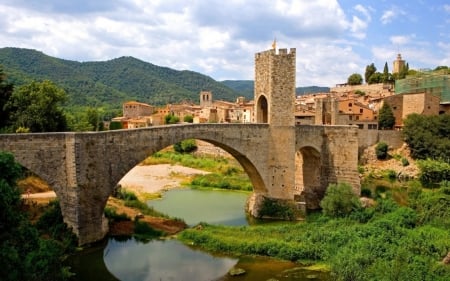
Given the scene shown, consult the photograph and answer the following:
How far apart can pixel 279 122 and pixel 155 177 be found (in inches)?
635

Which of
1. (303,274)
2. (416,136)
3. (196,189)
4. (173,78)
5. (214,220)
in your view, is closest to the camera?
(303,274)

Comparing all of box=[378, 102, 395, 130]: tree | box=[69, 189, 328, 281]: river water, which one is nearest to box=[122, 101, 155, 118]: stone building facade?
box=[378, 102, 395, 130]: tree

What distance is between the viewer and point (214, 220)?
1947 cm

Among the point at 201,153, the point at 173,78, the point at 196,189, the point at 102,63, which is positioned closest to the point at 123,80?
the point at 102,63

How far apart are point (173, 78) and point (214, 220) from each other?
140308 millimetres

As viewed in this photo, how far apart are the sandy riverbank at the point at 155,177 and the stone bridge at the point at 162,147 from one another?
394 inches

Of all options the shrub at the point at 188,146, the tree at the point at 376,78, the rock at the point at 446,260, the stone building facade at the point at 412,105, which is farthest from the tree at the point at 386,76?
the rock at the point at 446,260

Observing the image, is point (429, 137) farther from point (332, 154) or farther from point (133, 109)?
point (133, 109)

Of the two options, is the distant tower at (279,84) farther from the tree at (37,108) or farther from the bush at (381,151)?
the bush at (381,151)

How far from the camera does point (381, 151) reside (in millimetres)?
35344

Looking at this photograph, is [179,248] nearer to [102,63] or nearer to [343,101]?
[343,101]

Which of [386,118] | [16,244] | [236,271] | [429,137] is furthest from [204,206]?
[386,118]

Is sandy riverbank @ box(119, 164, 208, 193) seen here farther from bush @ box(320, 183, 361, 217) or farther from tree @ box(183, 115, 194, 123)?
tree @ box(183, 115, 194, 123)

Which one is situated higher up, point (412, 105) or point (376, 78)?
point (376, 78)
